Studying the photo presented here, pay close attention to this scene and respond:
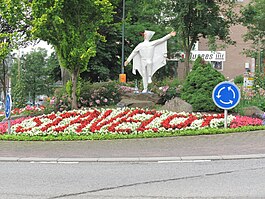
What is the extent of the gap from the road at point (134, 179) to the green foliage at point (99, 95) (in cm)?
953

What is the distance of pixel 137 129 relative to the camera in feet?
43.1

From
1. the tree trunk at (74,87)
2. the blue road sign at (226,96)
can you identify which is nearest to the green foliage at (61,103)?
the tree trunk at (74,87)

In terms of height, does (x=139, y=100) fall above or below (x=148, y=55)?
below

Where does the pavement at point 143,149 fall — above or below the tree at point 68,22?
below

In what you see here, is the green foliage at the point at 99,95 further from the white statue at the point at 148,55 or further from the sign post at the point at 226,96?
the sign post at the point at 226,96

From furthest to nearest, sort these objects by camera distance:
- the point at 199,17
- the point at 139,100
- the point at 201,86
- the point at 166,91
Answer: the point at 199,17, the point at 166,91, the point at 139,100, the point at 201,86

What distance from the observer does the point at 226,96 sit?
42.5 ft

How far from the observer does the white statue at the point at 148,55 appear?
19.8 metres

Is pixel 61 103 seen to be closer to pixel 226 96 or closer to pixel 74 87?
pixel 74 87

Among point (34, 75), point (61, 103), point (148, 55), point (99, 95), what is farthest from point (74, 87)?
point (34, 75)

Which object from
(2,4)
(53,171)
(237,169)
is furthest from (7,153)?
(2,4)

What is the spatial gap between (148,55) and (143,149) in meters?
9.74

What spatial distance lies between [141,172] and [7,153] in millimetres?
3974

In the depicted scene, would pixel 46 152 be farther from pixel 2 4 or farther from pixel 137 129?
pixel 2 4
